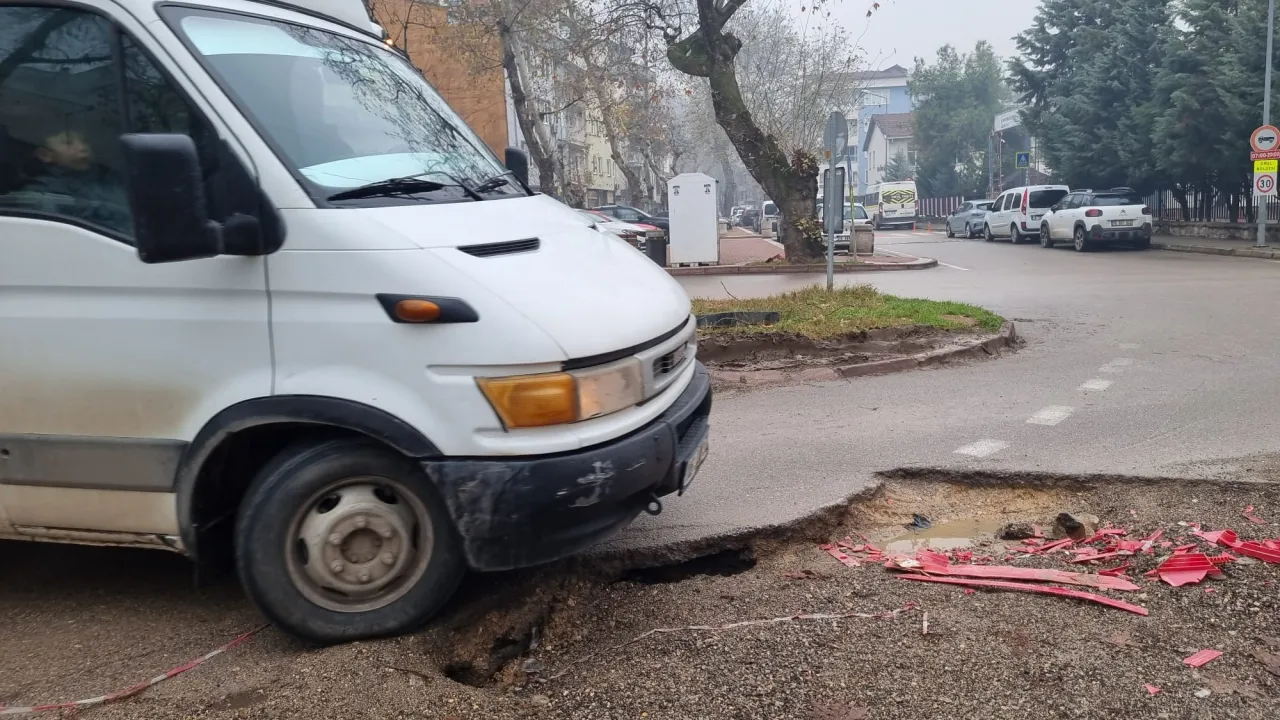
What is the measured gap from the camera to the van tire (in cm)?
314

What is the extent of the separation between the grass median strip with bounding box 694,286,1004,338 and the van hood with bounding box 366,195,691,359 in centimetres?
553

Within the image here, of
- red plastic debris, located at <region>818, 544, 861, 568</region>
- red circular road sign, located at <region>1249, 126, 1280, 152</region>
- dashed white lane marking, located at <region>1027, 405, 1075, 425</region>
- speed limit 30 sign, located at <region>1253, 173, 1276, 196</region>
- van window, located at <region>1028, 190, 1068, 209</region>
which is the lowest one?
red plastic debris, located at <region>818, 544, 861, 568</region>

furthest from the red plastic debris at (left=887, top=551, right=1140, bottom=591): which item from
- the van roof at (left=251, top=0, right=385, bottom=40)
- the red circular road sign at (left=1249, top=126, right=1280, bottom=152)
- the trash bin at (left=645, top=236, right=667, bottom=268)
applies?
the red circular road sign at (left=1249, top=126, right=1280, bottom=152)

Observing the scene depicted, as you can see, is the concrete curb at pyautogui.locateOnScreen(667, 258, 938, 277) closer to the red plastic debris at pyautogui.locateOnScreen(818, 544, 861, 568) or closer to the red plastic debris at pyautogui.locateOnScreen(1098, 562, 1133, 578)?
the red plastic debris at pyautogui.locateOnScreen(818, 544, 861, 568)

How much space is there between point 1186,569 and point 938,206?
60.1m

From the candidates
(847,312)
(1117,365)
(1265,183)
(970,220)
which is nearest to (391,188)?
(1117,365)

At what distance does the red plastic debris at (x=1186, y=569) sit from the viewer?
350cm

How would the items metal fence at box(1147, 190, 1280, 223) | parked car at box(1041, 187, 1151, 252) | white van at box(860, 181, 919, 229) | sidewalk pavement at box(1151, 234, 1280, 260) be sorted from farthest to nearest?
1. white van at box(860, 181, 919, 229)
2. metal fence at box(1147, 190, 1280, 223)
3. parked car at box(1041, 187, 1151, 252)
4. sidewalk pavement at box(1151, 234, 1280, 260)

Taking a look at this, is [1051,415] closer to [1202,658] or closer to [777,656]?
[1202,658]

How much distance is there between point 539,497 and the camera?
3004 mm

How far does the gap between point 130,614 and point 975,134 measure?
62.7m

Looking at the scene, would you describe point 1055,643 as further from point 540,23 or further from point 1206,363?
point 540,23

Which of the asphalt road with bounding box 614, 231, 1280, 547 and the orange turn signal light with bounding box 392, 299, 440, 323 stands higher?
the orange turn signal light with bounding box 392, 299, 440, 323

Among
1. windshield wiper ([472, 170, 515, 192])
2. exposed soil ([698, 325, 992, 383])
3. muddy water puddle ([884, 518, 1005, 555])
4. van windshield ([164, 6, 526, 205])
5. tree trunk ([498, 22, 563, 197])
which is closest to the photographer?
Answer: van windshield ([164, 6, 526, 205])
